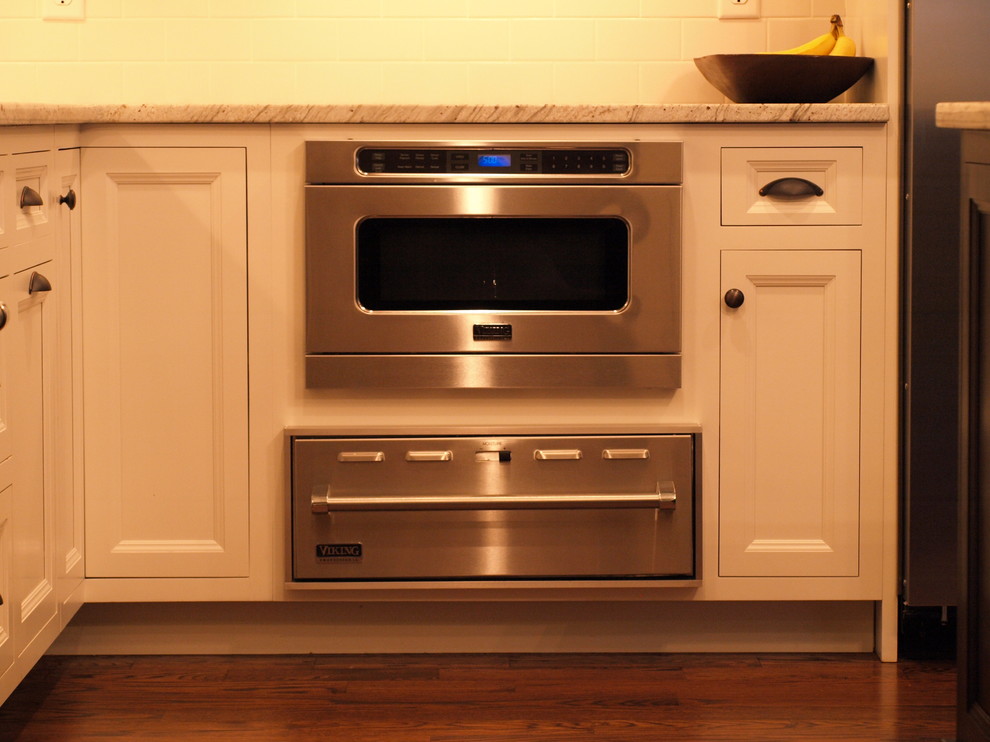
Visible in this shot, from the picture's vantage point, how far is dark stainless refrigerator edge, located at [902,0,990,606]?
2176 mm

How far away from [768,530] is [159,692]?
44.6 inches

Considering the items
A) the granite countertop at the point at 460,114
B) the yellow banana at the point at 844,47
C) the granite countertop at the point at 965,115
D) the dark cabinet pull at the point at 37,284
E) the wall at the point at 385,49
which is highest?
the wall at the point at 385,49

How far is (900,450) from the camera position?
2.26 m

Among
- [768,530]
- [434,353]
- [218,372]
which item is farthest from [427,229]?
[768,530]

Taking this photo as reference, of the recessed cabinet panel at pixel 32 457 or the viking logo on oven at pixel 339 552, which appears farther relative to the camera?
the viking logo on oven at pixel 339 552

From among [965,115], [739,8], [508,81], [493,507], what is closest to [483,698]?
[493,507]

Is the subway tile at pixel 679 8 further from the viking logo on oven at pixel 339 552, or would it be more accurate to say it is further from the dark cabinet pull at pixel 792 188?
the viking logo on oven at pixel 339 552

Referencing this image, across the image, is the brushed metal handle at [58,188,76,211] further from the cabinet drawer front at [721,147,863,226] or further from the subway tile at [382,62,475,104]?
the cabinet drawer front at [721,147,863,226]

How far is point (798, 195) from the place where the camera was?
2201mm

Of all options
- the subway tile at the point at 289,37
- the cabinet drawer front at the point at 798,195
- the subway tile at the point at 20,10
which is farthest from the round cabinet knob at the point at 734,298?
the subway tile at the point at 20,10

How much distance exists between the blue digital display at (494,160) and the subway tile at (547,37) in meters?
0.72

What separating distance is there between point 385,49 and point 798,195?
42.4 inches

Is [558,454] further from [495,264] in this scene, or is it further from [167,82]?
[167,82]

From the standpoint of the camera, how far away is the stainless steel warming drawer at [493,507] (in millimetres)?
2207
